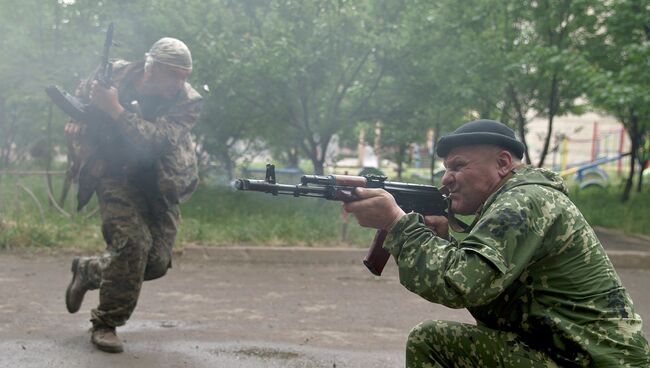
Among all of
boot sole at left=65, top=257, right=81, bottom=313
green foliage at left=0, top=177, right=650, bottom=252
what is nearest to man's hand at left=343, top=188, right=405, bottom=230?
boot sole at left=65, top=257, right=81, bottom=313

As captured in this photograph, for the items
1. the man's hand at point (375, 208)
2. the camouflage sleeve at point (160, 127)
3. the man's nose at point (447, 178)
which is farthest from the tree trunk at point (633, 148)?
the man's hand at point (375, 208)

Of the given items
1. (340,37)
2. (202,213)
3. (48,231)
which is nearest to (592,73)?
(340,37)

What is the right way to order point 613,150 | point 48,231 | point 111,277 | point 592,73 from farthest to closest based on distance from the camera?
point 613,150 → point 592,73 → point 48,231 → point 111,277

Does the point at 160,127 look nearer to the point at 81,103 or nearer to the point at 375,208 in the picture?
the point at 81,103

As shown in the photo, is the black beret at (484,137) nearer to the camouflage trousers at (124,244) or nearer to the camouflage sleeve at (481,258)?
the camouflage sleeve at (481,258)

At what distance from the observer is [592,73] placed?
9938 millimetres

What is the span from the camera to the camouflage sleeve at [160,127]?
4.36 meters

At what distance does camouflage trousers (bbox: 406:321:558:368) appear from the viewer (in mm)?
2492

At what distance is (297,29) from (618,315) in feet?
26.5

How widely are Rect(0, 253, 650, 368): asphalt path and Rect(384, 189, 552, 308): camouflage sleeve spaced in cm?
231

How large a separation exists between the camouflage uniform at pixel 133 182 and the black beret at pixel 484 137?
2.31 meters

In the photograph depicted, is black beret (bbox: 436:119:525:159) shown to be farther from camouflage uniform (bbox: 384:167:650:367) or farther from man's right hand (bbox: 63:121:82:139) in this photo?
man's right hand (bbox: 63:121:82:139)

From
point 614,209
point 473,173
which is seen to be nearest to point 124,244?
point 473,173

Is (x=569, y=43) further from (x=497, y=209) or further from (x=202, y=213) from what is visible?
(x=497, y=209)
